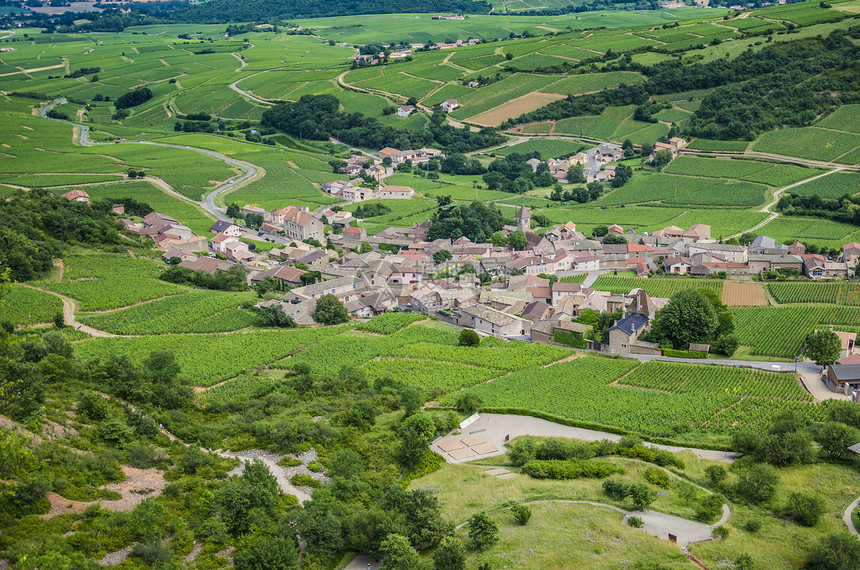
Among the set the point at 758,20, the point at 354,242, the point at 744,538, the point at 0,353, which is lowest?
the point at 354,242

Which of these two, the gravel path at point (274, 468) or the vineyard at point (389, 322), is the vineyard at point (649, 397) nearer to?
the gravel path at point (274, 468)

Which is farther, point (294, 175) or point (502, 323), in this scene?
point (294, 175)

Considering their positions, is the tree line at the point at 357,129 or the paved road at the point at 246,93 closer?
the tree line at the point at 357,129

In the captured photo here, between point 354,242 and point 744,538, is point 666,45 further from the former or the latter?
point 744,538

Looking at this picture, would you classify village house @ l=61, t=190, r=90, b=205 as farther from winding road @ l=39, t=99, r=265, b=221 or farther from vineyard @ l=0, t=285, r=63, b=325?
vineyard @ l=0, t=285, r=63, b=325

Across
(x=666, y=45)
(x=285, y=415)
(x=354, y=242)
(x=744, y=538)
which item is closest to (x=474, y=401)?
(x=285, y=415)

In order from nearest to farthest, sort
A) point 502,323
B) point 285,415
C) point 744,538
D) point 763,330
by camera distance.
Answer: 1. point 744,538
2. point 285,415
3. point 763,330
4. point 502,323

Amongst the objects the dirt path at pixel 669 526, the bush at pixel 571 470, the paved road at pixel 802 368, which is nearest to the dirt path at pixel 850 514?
the dirt path at pixel 669 526

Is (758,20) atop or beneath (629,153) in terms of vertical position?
atop
